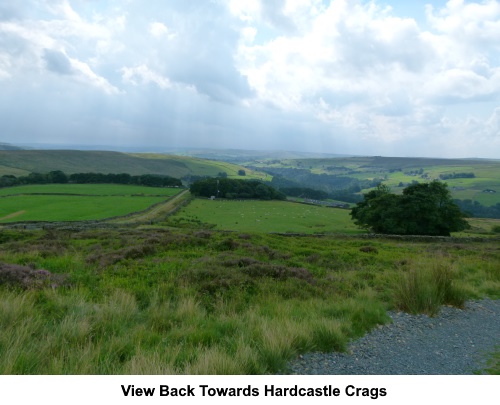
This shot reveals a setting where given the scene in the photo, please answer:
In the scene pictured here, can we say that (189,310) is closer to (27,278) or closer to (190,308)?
(190,308)

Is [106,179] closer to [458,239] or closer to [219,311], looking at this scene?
[458,239]

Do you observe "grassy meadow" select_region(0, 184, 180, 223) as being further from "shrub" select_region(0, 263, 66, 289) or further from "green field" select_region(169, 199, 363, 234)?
"shrub" select_region(0, 263, 66, 289)

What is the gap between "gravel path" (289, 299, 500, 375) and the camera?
15.1 feet

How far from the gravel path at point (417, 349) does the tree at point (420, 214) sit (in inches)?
1717

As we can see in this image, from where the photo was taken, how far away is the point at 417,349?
5.34 m

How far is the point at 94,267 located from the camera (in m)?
11.8

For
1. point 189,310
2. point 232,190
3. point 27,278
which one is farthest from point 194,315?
point 232,190

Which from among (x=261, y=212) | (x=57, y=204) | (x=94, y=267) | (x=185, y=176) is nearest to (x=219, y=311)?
(x=94, y=267)

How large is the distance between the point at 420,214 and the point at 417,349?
47952 mm

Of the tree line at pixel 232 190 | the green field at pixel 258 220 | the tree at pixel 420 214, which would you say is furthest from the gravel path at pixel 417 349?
the tree line at pixel 232 190

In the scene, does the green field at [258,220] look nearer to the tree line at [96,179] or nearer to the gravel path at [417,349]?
the gravel path at [417,349]

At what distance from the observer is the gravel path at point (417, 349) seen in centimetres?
461

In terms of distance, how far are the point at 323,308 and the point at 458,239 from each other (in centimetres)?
4201

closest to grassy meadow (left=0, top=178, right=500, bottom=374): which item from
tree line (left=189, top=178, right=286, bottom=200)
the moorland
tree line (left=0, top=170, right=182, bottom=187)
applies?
the moorland
